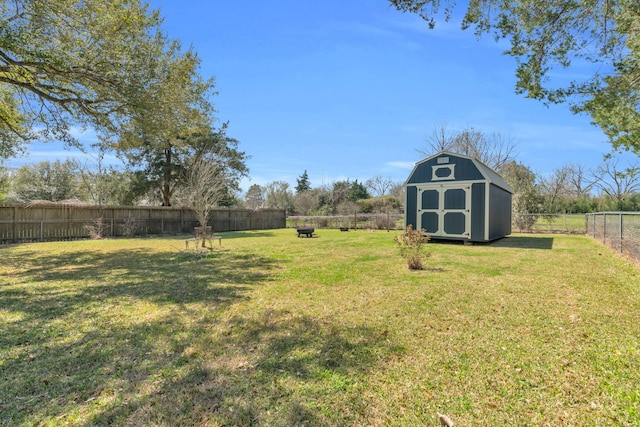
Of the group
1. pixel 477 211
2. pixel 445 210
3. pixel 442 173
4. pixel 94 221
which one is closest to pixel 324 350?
pixel 477 211

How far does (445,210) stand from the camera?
37.8ft

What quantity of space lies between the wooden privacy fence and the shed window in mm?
13716

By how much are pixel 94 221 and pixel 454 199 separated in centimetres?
1595

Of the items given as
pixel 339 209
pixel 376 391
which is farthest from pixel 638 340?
pixel 339 209

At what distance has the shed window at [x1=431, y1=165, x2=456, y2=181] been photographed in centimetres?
1138

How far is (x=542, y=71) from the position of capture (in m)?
5.39

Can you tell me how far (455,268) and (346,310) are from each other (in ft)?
11.9

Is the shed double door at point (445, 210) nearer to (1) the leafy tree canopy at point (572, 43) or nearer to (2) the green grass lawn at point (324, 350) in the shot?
(1) the leafy tree canopy at point (572, 43)

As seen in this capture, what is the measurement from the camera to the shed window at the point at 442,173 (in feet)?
37.3

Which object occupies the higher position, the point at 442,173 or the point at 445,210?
the point at 442,173

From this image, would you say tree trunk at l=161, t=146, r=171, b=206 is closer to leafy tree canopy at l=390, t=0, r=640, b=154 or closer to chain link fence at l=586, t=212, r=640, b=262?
leafy tree canopy at l=390, t=0, r=640, b=154

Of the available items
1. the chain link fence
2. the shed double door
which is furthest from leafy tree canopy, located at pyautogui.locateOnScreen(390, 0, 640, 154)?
the shed double door

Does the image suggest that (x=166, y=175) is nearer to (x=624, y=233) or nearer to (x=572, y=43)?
(x=572, y=43)

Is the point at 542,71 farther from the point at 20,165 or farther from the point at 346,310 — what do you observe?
the point at 20,165
